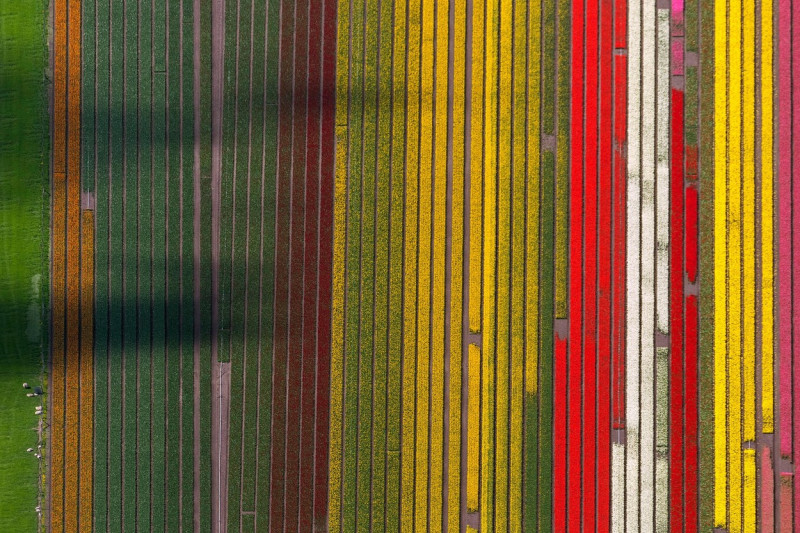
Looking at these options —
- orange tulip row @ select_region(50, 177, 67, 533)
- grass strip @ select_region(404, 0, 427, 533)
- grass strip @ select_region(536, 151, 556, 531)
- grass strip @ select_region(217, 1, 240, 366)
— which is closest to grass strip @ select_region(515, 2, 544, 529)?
grass strip @ select_region(536, 151, 556, 531)

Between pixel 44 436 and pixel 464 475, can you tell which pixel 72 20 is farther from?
pixel 464 475

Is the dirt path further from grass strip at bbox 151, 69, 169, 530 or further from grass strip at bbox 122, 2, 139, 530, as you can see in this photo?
grass strip at bbox 122, 2, 139, 530

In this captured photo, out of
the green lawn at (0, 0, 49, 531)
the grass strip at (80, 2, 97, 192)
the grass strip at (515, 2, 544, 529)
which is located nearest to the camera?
the grass strip at (515, 2, 544, 529)

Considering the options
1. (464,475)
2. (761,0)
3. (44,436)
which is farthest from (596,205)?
(44,436)

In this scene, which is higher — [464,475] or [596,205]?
[596,205]

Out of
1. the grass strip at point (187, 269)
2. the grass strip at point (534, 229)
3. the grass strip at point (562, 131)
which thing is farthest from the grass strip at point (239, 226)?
the grass strip at point (562, 131)

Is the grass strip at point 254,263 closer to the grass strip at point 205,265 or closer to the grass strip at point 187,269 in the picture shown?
the grass strip at point 205,265
